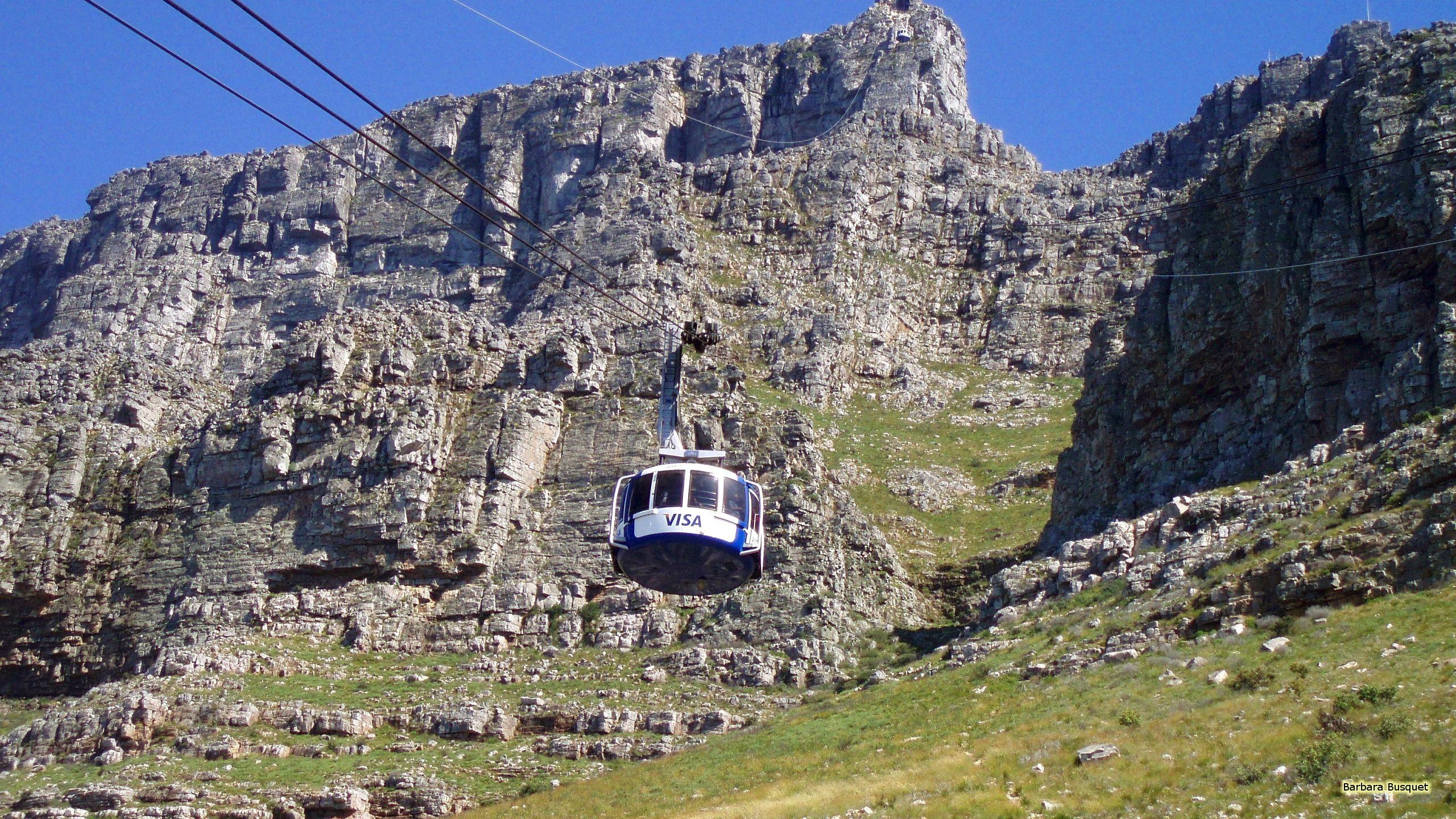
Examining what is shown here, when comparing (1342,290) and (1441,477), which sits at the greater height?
(1342,290)

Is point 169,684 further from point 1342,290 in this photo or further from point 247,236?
point 247,236

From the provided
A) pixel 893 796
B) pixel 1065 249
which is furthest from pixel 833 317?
pixel 893 796

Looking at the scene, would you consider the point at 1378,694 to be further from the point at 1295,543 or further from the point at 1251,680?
the point at 1295,543

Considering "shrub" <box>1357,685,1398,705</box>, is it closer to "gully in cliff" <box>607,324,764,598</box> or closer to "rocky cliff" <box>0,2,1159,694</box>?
"gully in cliff" <box>607,324,764,598</box>

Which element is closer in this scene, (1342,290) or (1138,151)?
(1342,290)

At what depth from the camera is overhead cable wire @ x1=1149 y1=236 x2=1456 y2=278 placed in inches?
2085

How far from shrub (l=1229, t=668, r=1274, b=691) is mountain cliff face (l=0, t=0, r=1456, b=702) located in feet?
60.5

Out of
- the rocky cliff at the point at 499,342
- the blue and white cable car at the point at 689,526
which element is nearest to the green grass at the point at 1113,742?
the blue and white cable car at the point at 689,526

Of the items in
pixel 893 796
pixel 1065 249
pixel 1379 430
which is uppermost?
pixel 1065 249

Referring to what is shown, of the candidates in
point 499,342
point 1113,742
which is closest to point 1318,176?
point 1113,742

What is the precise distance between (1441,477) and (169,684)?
46.1 m

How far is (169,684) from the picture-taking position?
5697 centimetres

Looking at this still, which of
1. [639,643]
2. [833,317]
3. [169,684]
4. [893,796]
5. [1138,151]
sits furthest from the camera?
[1138,151]

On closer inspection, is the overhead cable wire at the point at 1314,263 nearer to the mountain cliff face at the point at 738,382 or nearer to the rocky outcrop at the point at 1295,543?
the mountain cliff face at the point at 738,382
